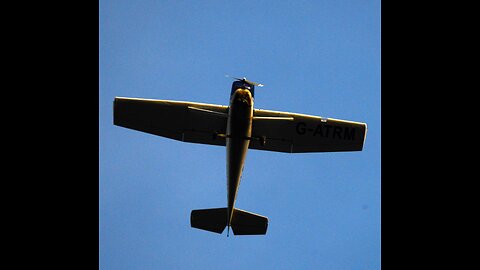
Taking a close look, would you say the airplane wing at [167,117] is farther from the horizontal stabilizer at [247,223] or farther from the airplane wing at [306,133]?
the horizontal stabilizer at [247,223]

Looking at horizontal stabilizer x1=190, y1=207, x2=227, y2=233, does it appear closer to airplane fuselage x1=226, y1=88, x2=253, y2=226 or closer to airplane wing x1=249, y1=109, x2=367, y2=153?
airplane fuselage x1=226, y1=88, x2=253, y2=226

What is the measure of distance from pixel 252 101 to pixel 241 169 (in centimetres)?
222

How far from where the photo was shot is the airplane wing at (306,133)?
1694 centimetres

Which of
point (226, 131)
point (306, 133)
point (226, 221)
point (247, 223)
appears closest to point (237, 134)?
point (226, 131)

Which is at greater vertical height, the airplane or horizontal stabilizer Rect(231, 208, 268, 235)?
the airplane

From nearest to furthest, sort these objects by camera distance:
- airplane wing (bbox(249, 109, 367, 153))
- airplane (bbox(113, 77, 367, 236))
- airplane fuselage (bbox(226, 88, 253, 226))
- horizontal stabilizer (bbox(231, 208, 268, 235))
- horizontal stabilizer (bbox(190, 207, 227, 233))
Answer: airplane fuselage (bbox(226, 88, 253, 226)) → airplane (bbox(113, 77, 367, 236)) → airplane wing (bbox(249, 109, 367, 153)) → horizontal stabilizer (bbox(190, 207, 227, 233)) → horizontal stabilizer (bbox(231, 208, 268, 235))

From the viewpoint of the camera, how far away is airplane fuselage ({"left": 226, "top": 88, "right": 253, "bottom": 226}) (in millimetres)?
14680

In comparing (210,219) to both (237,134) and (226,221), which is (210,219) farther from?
(237,134)

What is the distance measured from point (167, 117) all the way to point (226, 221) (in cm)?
411

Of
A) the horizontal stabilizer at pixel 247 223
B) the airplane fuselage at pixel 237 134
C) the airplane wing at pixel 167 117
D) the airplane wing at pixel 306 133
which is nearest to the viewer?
the airplane fuselage at pixel 237 134

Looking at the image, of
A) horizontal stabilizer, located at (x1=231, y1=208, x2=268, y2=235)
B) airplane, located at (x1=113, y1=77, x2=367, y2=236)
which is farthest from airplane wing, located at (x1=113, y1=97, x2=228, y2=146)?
horizontal stabilizer, located at (x1=231, y1=208, x2=268, y2=235)

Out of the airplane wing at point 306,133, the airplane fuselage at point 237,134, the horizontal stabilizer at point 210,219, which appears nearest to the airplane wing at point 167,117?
the airplane fuselage at point 237,134

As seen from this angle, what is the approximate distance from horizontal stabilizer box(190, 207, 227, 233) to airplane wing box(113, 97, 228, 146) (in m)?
2.72
